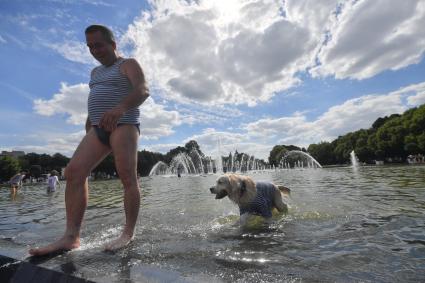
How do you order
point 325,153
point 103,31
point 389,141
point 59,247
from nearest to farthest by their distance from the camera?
1. point 59,247
2. point 103,31
3. point 389,141
4. point 325,153

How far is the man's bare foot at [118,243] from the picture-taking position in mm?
3496

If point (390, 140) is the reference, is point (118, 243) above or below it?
below

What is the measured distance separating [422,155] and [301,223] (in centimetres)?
7363

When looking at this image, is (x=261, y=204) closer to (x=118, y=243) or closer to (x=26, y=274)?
(x=118, y=243)

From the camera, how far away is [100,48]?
14.1 ft

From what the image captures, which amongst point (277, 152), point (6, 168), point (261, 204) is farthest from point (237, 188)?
point (277, 152)

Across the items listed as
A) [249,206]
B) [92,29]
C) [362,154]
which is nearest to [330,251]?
[249,206]

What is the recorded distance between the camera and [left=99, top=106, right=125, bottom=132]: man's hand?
152 inches

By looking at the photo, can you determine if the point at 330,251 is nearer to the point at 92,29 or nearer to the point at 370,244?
the point at 370,244

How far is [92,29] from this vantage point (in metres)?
4.19

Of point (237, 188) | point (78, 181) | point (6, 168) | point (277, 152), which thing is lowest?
point (237, 188)

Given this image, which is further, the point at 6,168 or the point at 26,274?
the point at 6,168

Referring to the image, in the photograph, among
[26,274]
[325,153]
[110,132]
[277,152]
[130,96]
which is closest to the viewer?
[26,274]

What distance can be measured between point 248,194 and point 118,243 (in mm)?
3146
